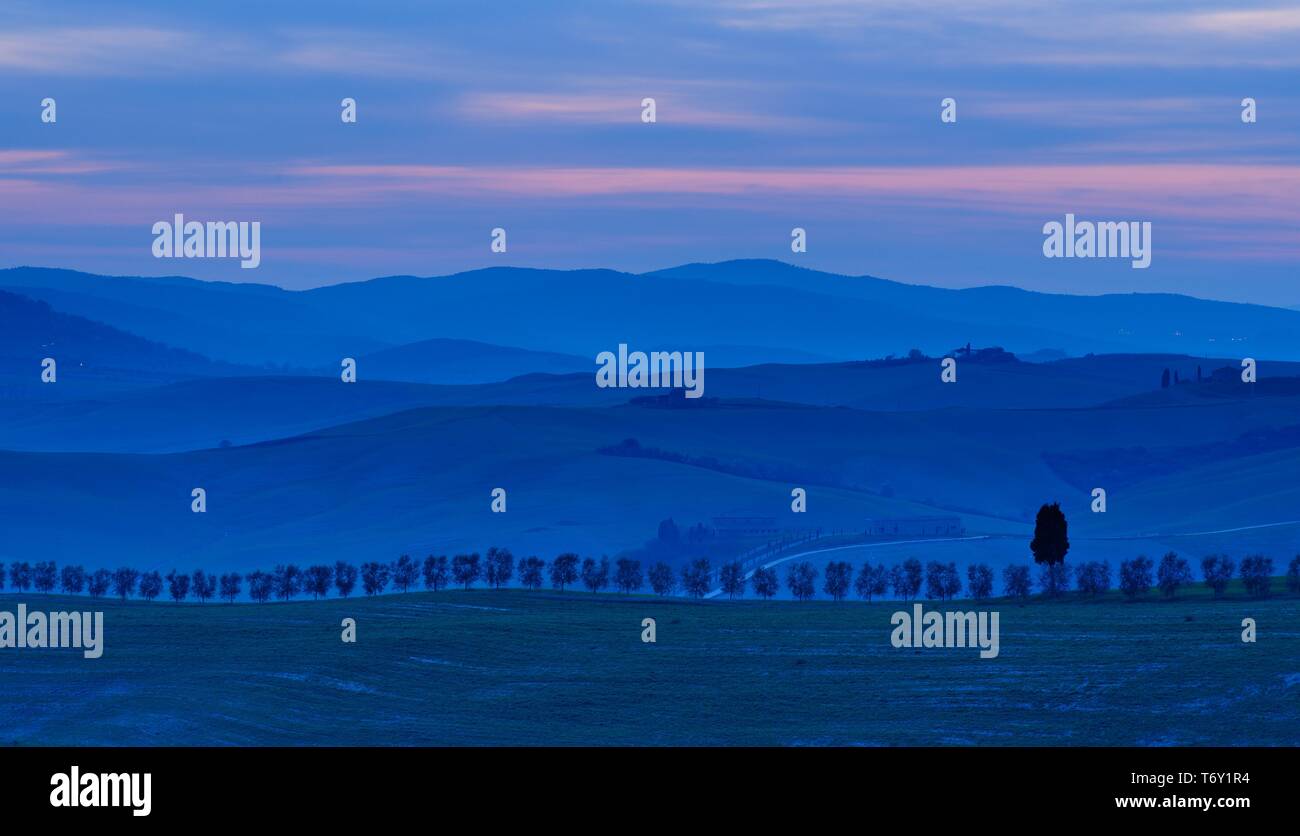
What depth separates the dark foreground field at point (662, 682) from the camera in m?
62.6

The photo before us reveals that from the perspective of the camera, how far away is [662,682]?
259 ft

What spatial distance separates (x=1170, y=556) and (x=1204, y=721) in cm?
6355

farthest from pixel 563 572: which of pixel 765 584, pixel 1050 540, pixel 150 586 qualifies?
pixel 150 586

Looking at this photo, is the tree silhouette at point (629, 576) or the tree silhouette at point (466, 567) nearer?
the tree silhouette at point (629, 576)

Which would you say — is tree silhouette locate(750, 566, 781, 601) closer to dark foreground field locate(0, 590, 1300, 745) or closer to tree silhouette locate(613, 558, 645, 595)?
tree silhouette locate(613, 558, 645, 595)

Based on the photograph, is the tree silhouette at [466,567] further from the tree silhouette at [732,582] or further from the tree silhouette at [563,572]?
the tree silhouette at [732,582]

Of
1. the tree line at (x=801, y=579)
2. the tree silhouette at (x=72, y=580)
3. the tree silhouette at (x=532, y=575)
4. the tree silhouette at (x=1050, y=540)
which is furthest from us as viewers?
the tree silhouette at (x=72, y=580)

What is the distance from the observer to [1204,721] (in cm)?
6475

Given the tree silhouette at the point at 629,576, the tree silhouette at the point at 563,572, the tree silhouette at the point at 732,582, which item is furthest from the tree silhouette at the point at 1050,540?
the tree silhouette at the point at 563,572

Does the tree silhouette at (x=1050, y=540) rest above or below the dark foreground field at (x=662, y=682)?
above

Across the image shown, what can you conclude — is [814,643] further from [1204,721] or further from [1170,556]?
[1170,556]

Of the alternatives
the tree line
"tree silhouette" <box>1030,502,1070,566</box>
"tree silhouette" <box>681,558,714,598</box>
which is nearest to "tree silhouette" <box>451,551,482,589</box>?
the tree line

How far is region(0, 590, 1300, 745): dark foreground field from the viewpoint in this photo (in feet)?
205

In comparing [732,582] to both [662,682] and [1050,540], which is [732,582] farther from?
[662,682]
